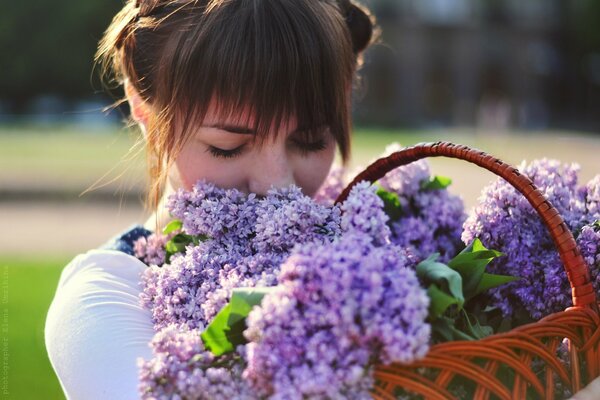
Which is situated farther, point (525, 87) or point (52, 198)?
point (525, 87)

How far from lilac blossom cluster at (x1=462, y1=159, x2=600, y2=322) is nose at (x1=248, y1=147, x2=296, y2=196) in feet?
1.47

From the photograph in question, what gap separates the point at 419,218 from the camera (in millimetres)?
2193

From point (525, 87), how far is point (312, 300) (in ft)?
128

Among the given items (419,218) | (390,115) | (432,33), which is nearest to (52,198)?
(419,218)

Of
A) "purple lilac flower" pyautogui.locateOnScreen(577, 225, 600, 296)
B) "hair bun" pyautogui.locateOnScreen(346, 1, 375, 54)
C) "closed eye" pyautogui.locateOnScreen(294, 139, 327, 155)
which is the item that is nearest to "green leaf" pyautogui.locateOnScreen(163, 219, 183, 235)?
"closed eye" pyautogui.locateOnScreen(294, 139, 327, 155)

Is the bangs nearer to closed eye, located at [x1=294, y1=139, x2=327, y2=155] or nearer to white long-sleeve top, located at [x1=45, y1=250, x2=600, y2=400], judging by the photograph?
closed eye, located at [x1=294, y1=139, x2=327, y2=155]

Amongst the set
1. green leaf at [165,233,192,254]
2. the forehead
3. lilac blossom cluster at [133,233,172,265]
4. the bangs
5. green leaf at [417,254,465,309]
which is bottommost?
lilac blossom cluster at [133,233,172,265]

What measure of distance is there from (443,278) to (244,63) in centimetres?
76

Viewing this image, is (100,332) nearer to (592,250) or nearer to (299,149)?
(299,149)

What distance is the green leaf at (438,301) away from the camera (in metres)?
1.31

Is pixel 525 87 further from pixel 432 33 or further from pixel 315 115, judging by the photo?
pixel 315 115

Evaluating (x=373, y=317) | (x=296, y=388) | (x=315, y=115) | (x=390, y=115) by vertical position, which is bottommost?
(x=390, y=115)

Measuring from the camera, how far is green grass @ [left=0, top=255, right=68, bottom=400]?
454cm

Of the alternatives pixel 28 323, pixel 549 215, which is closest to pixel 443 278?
pixel 549 215
